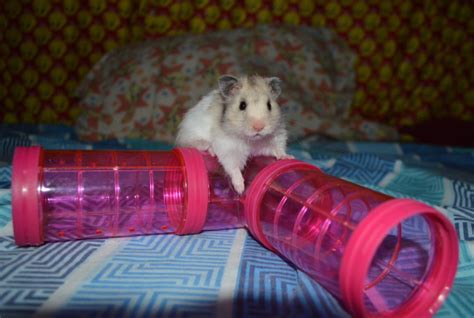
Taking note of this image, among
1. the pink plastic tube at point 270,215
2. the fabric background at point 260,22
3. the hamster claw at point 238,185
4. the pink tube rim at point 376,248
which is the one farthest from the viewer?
the fabric background at point 260,22

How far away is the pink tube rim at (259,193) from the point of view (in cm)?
141

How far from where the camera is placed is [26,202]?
1.24 meters

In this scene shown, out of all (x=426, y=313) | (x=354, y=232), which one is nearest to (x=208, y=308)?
(x=354, y=232)

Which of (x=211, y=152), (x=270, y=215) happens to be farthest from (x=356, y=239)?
(x=211, y=152)

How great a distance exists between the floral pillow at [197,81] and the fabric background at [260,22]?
17.7 inches

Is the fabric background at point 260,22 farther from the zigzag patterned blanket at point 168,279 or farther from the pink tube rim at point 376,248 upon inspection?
the pink tube rim at point 376,248

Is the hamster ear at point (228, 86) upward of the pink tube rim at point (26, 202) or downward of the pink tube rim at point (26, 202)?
upward

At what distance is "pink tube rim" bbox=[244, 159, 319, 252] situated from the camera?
141 cm

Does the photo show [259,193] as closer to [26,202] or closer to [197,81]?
[26,202]

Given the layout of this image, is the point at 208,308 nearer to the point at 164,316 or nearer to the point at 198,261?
the point at 164,316

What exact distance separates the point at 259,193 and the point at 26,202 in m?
0.80

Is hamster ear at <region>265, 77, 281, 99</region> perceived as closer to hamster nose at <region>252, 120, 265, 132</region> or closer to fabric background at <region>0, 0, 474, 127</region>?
hamster nose at <region>252, 120, 265, 132</region>

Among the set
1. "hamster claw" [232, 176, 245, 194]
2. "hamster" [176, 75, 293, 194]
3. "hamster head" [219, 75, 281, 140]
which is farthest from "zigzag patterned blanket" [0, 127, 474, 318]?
"hamster head" [219, 75, 281, 140]

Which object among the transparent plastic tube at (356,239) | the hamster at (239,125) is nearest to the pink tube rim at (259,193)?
the transparent plastic tube at (356,239)
